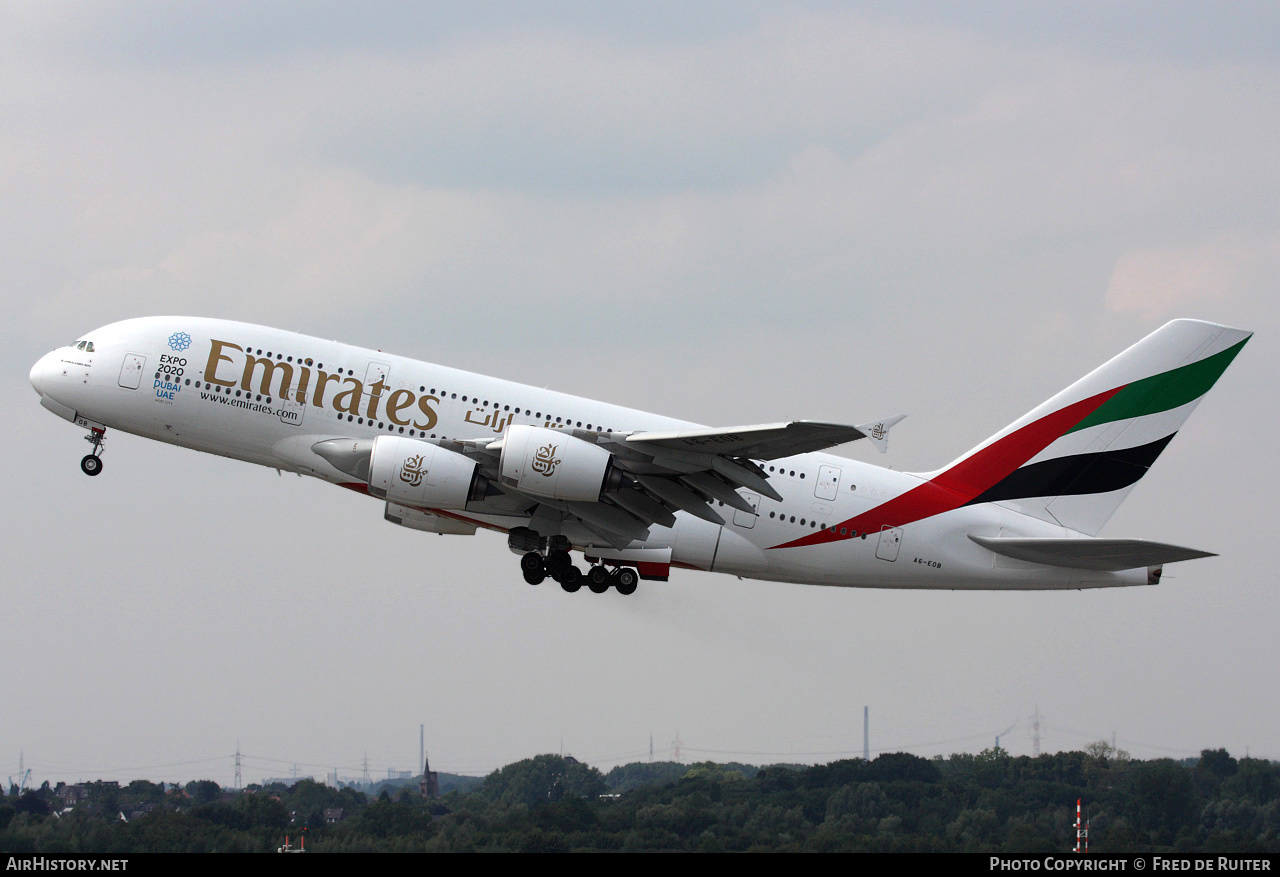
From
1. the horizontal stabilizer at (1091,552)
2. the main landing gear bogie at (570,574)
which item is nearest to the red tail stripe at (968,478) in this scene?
the horizontal stabilizer at (1091,552)

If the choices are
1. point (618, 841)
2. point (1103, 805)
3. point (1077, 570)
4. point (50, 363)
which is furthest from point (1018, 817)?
point (50, 363)

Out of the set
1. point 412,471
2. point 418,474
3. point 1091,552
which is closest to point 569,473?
point 418,474

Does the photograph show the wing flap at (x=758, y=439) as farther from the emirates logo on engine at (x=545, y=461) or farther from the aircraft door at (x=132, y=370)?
the aircraft door at (x=132, y=370)

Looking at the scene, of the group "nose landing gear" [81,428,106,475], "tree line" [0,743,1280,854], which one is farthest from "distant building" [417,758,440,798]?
"nose landing gear" [81,428,106,475]

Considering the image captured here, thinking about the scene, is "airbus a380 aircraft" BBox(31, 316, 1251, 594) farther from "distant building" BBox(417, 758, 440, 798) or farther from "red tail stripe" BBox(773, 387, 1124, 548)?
"distant building" BBox(417, 758, 440, 798)

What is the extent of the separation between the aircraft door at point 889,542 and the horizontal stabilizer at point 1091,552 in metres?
2.22

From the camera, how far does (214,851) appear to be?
5228 centimetres

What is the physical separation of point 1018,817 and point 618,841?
899 inches

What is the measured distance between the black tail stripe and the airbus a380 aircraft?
88 millimetres

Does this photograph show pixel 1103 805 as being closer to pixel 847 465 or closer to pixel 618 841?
pixel 618 841

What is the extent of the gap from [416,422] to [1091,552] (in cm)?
1865

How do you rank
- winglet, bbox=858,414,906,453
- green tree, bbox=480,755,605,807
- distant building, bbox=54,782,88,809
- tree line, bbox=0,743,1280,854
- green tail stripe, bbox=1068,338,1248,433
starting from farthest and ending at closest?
distant building, bbox=54,782,88,809 → green tree, bbox=480,755,605,807 → tree line, bbox=0,743,1280,854 → green tail stripe, bbox=1068,338,1248,433 → winglet, bbox=858,414,906,453

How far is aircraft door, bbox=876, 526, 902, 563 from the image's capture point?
1612 inches

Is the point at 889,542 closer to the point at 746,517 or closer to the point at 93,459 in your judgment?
the point at 746,517
